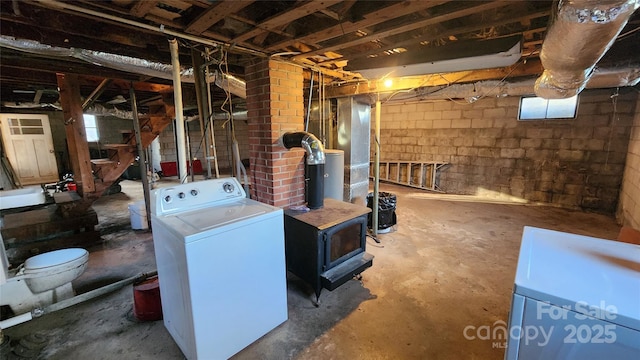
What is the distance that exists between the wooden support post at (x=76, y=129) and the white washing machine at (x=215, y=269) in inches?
101

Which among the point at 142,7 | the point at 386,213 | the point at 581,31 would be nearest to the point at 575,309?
the point at 581,31

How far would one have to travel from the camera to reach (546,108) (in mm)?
4926

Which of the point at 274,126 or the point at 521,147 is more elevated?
the point at 274,126

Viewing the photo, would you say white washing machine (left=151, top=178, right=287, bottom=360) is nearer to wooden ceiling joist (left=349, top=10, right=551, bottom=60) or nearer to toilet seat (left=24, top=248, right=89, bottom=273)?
toilet seat (left=24, top=248, right=89, bottom=273)

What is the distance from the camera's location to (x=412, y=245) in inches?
133

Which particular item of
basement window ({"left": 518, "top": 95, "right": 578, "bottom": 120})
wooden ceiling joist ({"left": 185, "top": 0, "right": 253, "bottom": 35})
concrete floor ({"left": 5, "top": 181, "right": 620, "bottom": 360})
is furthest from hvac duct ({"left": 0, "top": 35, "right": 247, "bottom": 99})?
basement window ({"left": 518, "top": 95, "right": 578, "bottom": 120})

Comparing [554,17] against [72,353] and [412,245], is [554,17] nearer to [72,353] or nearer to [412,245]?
[412,245]

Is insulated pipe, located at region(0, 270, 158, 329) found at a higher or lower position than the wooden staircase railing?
lower

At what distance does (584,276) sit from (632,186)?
170 inches

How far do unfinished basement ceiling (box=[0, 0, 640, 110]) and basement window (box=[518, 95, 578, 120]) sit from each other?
9.18ft

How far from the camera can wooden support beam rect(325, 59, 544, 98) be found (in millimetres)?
2875

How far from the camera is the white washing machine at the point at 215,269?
1508 mm

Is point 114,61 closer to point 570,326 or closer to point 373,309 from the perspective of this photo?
point 373,309

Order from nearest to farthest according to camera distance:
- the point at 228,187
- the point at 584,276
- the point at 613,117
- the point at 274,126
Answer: the point at 584,276 → the point at 228,187 → the point at 274,126 → the point at 613,117
